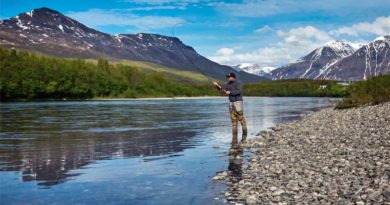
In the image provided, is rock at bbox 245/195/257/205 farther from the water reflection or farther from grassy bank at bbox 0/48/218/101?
grassy bank at bbox 0/48/218/101

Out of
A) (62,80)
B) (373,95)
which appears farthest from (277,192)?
(62,80)

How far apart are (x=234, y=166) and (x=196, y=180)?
7.70 ft

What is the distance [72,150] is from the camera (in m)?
18.6

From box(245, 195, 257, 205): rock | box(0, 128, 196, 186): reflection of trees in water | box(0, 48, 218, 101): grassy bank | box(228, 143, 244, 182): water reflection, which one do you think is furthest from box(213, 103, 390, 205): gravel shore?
box(0, 48, 218, 101): grassy bank

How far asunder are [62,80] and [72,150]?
384ft

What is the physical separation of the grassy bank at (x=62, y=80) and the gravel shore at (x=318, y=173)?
10518 centimetres

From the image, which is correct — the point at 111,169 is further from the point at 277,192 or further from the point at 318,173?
the point at 318,173

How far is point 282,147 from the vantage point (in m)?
17.5

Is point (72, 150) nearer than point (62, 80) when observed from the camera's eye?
Yes

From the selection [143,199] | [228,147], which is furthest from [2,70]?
[143,199]

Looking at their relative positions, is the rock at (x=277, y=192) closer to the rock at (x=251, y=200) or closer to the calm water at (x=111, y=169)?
the rock at (x=251, y=200)

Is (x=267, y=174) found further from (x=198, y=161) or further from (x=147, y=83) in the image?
(x=147, y=83)

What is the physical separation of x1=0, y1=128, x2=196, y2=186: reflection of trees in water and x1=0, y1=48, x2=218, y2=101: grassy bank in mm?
94654

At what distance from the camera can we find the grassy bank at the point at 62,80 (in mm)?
115250
